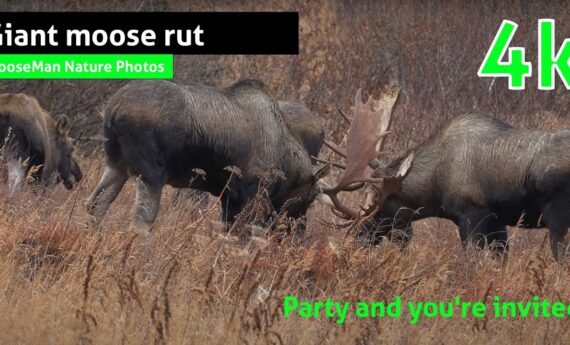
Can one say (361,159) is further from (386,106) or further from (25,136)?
(25,136)

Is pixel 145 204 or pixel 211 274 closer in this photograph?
pixel 211 274

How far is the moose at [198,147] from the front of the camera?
28.8ft

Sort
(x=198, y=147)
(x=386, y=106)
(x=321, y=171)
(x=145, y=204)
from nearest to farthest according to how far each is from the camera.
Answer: (x=145, y=204) < (x=198, y=147) < (x=321, y=171) < (x=386, y=106)

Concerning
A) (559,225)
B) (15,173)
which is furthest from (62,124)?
(559,225)

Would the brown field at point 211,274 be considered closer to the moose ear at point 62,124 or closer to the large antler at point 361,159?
the large antler at point 361,159

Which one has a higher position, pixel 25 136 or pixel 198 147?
pixel 198 147

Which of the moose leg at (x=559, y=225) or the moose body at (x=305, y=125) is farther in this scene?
the moose body at (x=305, y=125)

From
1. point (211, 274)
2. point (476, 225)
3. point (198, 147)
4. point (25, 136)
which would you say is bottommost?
point (476, 225)

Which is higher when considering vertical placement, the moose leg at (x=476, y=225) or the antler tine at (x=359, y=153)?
the antler tine at (x=359, y=153)

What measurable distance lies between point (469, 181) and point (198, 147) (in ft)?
7.57

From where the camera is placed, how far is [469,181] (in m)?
9.72

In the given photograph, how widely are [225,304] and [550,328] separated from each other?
197 centimetres

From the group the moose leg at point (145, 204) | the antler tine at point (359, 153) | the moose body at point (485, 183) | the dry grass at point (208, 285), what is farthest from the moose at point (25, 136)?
the moose body at point (485, 183)

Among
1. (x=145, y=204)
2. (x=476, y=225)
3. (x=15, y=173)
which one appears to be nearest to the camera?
(x=145, y=204)
